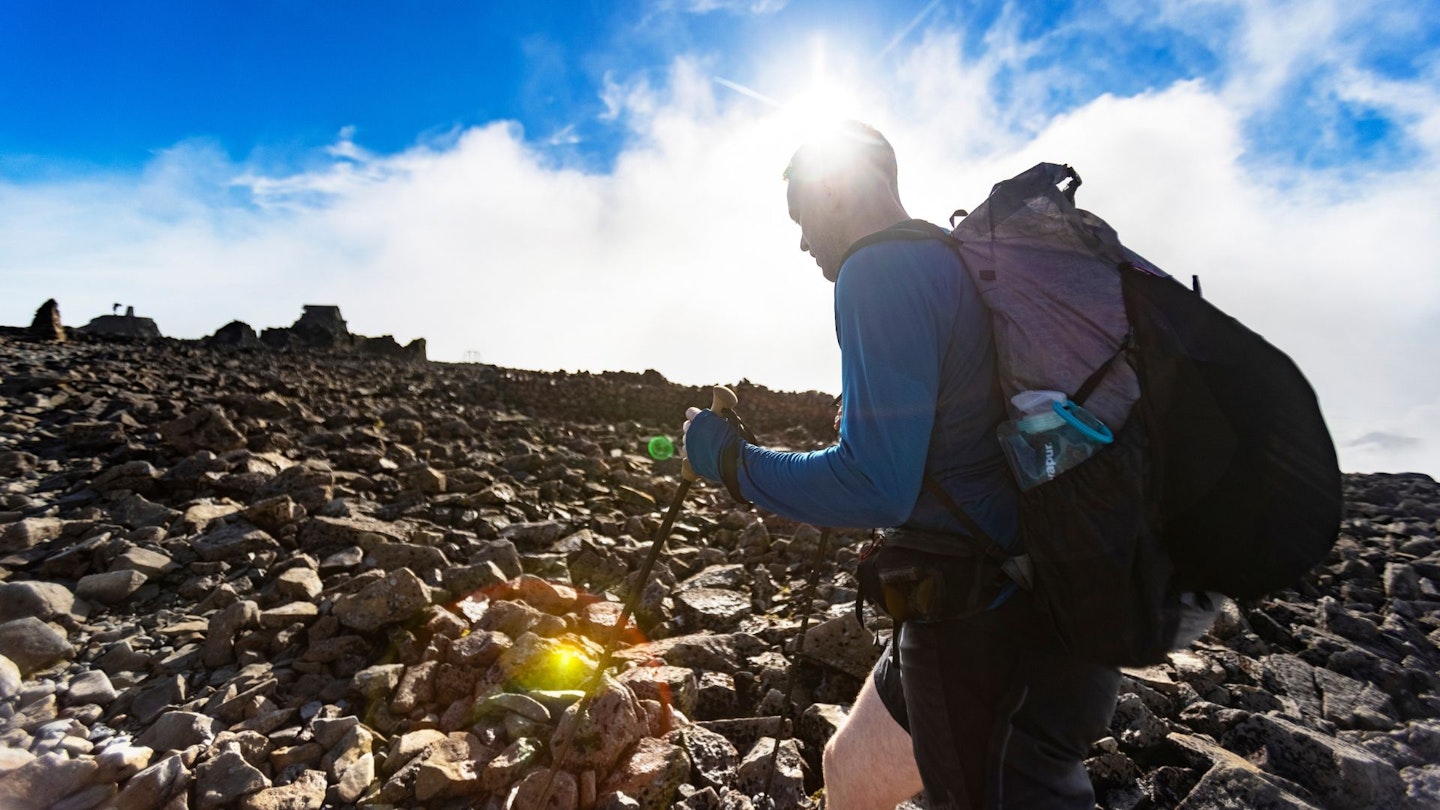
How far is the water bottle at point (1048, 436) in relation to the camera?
58.8 inches

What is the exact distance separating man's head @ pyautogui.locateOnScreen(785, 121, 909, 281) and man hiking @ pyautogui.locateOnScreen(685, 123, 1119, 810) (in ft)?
0.64

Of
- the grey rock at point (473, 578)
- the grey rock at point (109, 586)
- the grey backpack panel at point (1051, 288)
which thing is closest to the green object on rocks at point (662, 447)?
the grey rock at point (473, 578)

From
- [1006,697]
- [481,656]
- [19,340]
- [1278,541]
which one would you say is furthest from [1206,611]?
[19,340]

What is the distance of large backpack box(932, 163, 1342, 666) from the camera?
4.74 feet

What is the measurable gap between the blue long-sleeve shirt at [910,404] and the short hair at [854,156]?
385 millimetres

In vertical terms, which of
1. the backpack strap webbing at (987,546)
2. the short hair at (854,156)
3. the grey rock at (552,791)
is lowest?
the grey rock at (552,791)

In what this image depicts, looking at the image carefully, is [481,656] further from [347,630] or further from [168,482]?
[168,482]

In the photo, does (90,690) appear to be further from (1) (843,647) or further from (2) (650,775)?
(1) (843,647)

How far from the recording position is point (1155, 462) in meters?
1.50

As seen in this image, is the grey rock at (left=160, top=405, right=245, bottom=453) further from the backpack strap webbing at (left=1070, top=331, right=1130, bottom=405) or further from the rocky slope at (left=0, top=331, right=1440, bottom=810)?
the backpack strap webbing at (left=1070, top=331, right=1130, bottom=405)

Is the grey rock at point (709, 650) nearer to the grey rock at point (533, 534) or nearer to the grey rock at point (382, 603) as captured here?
the grey rock at point (382, 603)

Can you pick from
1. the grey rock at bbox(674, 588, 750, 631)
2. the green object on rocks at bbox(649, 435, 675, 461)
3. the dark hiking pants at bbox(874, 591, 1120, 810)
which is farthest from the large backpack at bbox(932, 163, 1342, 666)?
the grey rock at bbox(674, 588, 750, 631)

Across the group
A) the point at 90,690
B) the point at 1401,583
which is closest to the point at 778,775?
the point at 90,690

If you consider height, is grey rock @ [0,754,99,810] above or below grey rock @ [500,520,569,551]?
below
